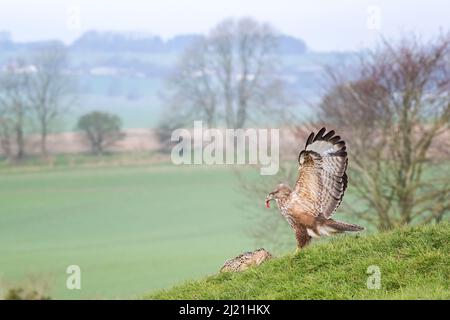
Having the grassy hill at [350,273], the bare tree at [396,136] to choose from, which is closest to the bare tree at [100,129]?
the bare tree at [396,136]

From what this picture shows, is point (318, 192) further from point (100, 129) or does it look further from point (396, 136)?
point (100, 129)

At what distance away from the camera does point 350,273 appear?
923 centimetres

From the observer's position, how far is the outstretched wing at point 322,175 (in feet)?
30.9

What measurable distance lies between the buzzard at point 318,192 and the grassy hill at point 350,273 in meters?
0.35

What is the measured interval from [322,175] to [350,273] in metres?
1.09

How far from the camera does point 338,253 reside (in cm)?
976

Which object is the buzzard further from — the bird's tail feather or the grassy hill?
the grassy hill

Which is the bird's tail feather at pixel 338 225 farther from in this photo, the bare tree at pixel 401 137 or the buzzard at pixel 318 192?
the bare tree at pixel 401 137

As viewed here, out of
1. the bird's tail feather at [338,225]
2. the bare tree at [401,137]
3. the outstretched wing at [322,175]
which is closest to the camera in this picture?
the outstretched wing at [322,175]

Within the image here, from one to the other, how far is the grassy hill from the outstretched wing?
0.57m

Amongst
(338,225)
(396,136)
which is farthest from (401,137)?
(338,225)

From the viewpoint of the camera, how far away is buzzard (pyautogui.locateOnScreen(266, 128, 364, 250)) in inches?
372
